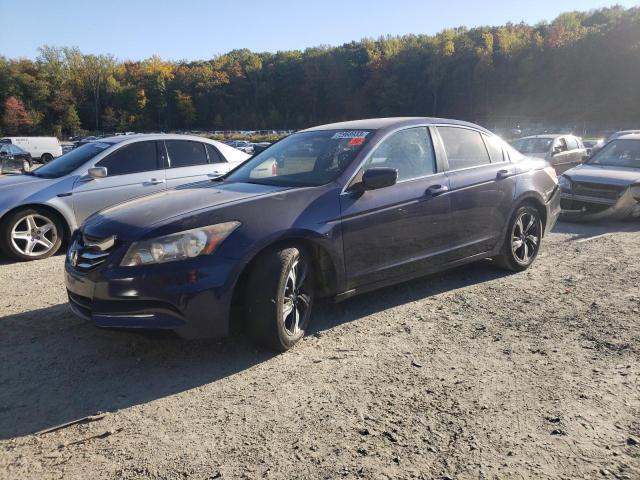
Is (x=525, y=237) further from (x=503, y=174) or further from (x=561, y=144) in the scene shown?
(x=561, y=144)

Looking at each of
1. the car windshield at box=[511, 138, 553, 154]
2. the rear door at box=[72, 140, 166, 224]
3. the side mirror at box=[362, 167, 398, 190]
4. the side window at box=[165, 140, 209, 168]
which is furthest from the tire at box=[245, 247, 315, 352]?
the car windshield at box=[511, 138, 553, 154]

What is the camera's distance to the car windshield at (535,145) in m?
14.9

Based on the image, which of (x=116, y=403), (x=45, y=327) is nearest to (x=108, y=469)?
(x=116, y=403)

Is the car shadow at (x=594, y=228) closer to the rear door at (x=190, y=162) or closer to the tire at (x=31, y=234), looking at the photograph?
the rear door at (x=190, y=162)

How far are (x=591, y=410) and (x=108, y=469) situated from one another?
256 cm

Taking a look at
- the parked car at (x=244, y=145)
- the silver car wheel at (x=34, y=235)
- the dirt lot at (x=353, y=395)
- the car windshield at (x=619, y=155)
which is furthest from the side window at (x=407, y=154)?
the parked car at (x=244, y=145)

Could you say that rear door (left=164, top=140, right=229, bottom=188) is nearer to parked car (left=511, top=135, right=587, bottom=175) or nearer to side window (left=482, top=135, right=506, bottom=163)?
side window (left=482, top=135, right=506, bottom=163)

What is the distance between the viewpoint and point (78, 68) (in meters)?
107

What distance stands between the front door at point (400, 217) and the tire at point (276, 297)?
479 mm

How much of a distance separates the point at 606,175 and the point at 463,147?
17.5 feet

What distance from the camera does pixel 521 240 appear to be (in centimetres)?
575

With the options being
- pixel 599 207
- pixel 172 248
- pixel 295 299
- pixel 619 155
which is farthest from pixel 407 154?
pixel 619 155

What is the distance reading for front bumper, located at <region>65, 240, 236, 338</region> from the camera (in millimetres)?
3311

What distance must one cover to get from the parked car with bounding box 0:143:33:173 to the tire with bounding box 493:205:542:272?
77.1 feet
